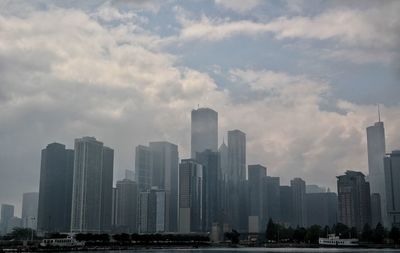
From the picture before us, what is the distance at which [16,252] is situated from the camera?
6531 inches

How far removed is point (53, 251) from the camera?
593ft

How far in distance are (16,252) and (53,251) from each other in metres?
16.7

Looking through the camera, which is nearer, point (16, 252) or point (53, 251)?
point (16, 252)
